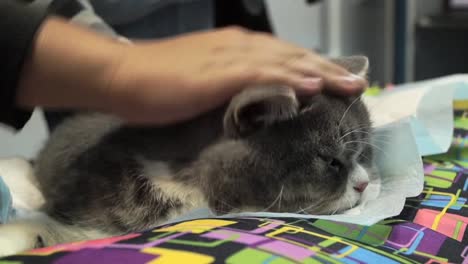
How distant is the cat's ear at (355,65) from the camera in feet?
2.74

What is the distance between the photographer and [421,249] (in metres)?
0.65

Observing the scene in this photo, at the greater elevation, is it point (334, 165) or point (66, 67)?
point (66, 67)

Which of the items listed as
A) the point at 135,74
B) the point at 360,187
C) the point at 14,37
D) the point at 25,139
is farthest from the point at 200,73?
the point at 25,139

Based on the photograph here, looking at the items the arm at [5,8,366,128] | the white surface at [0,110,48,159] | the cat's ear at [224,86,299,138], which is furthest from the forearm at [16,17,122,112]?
the white surface at [0,110,48,159]

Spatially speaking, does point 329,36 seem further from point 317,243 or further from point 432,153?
point 317,243

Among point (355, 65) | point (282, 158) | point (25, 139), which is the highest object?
point (355, 65)

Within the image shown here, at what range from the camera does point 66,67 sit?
0.59 meters

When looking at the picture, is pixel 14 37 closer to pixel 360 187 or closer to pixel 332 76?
pixel 332 76

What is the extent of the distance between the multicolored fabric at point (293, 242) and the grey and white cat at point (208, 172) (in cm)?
8

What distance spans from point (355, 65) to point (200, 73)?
1.04 ft

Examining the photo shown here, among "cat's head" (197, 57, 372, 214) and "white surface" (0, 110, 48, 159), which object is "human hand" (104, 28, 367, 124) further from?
"white surface" (0, 110, 48, 159)

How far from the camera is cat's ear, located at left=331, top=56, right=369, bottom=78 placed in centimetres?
83

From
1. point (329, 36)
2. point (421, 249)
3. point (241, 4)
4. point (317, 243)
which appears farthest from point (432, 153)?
point (329, 36)

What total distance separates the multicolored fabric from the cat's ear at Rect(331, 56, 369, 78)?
19cm
